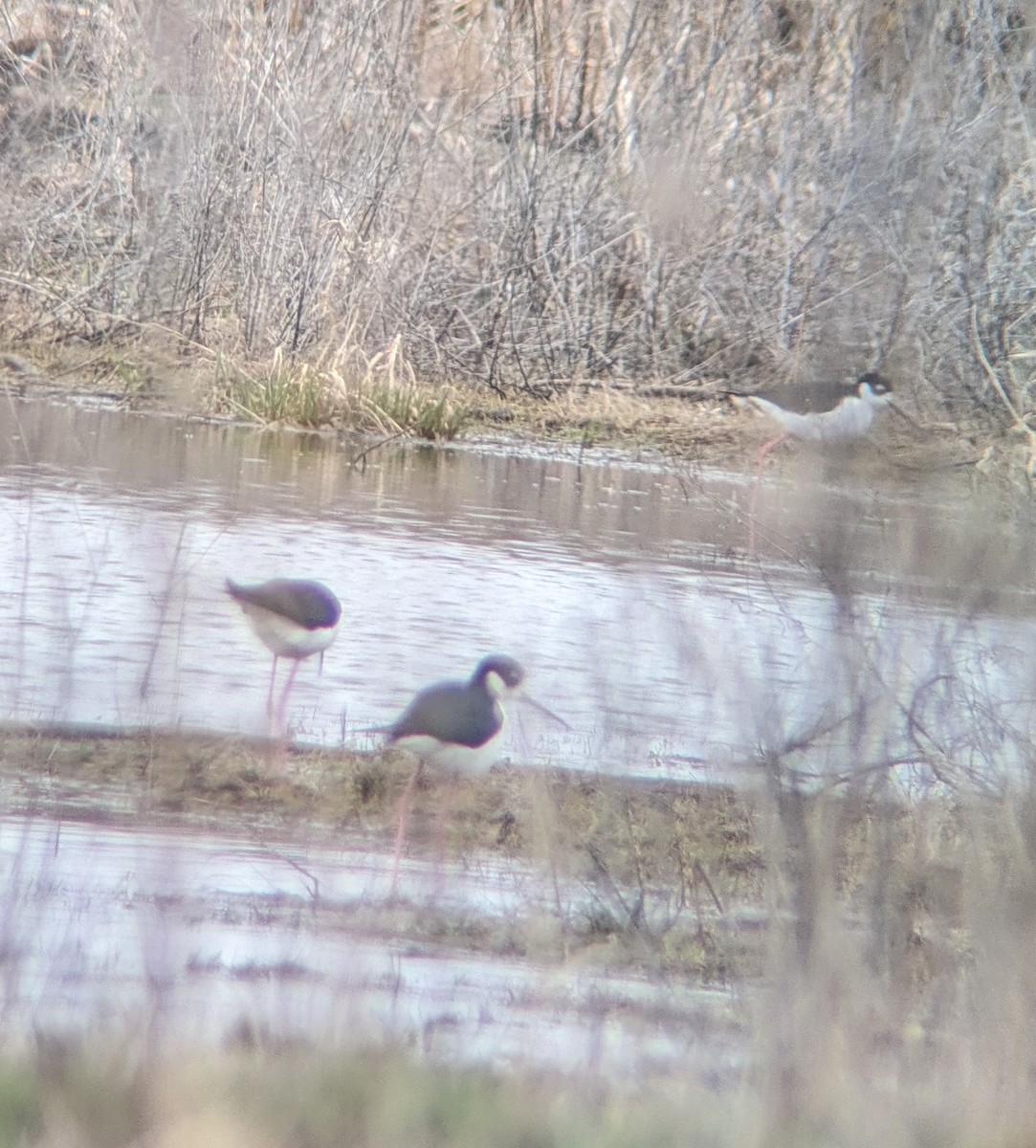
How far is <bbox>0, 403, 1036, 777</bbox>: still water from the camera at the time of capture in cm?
455

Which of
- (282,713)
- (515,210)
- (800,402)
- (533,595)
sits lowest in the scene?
(515,210)

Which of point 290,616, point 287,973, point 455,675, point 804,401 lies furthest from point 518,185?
point 287,973

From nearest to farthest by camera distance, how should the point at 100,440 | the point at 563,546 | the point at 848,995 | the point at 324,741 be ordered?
the point at 848,995, the point at 324,741, the point at 563,546, the point at 100,440

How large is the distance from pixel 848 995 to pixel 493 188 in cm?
1558

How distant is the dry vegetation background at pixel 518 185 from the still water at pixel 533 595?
1.96 metres

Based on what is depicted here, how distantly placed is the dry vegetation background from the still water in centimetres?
196

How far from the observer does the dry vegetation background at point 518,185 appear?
16.8 metres

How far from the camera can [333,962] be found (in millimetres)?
3965

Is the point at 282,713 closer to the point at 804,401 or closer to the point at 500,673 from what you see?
the point at 500,673

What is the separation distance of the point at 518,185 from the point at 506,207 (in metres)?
0.22

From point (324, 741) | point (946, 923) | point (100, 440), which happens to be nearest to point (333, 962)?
point (946, 923)

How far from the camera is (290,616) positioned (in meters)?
6.74

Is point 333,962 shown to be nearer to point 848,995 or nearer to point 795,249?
point 848,995

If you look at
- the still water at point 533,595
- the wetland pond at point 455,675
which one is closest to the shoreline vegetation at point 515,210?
the still water at point 533,595
